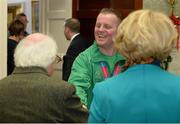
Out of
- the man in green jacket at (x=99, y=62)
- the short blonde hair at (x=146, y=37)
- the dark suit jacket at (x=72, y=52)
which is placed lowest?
the dark suit jacket at (x=72, y=52)

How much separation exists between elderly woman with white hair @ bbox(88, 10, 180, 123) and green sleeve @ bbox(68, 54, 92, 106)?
1047 mm

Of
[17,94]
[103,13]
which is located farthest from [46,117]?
[103,13]

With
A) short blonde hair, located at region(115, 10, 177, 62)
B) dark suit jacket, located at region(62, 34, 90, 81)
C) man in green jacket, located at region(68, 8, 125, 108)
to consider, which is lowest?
dark suit jacket, located at region(62, 34, 90, 81)

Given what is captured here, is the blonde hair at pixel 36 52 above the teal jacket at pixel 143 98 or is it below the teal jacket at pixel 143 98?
above

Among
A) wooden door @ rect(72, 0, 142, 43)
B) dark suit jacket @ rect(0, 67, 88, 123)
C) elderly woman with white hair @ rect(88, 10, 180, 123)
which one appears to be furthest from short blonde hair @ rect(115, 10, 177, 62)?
wooden door @ rect(72, 0, 142, 43)

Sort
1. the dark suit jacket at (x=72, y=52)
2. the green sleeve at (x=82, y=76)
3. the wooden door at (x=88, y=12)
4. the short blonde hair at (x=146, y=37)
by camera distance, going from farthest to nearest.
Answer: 1. the wooden door at (x=88, y=12)
2. the dark suit jacket at (x=72, y=52)
3. the green sleeve at (x=82, y=76)
4. the short blonde hair at (x=146, y=37)

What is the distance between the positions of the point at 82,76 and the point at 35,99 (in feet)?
2.22

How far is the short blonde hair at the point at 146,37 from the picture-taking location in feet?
5.41

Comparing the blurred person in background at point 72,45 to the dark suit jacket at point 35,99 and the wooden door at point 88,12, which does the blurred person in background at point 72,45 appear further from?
the dark suit jacket at point 35,99

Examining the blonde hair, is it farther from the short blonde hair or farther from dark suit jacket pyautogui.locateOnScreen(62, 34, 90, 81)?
dark suit jacket pyautogui.locateOnScreen(62, 34, 90, 81)

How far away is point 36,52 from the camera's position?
7.50 ft

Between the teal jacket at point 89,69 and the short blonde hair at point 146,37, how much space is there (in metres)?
1.11

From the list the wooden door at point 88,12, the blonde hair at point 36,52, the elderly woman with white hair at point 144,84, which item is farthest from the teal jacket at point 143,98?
the wooden door at point 88,12

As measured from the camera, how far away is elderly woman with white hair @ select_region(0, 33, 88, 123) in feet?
7.16
